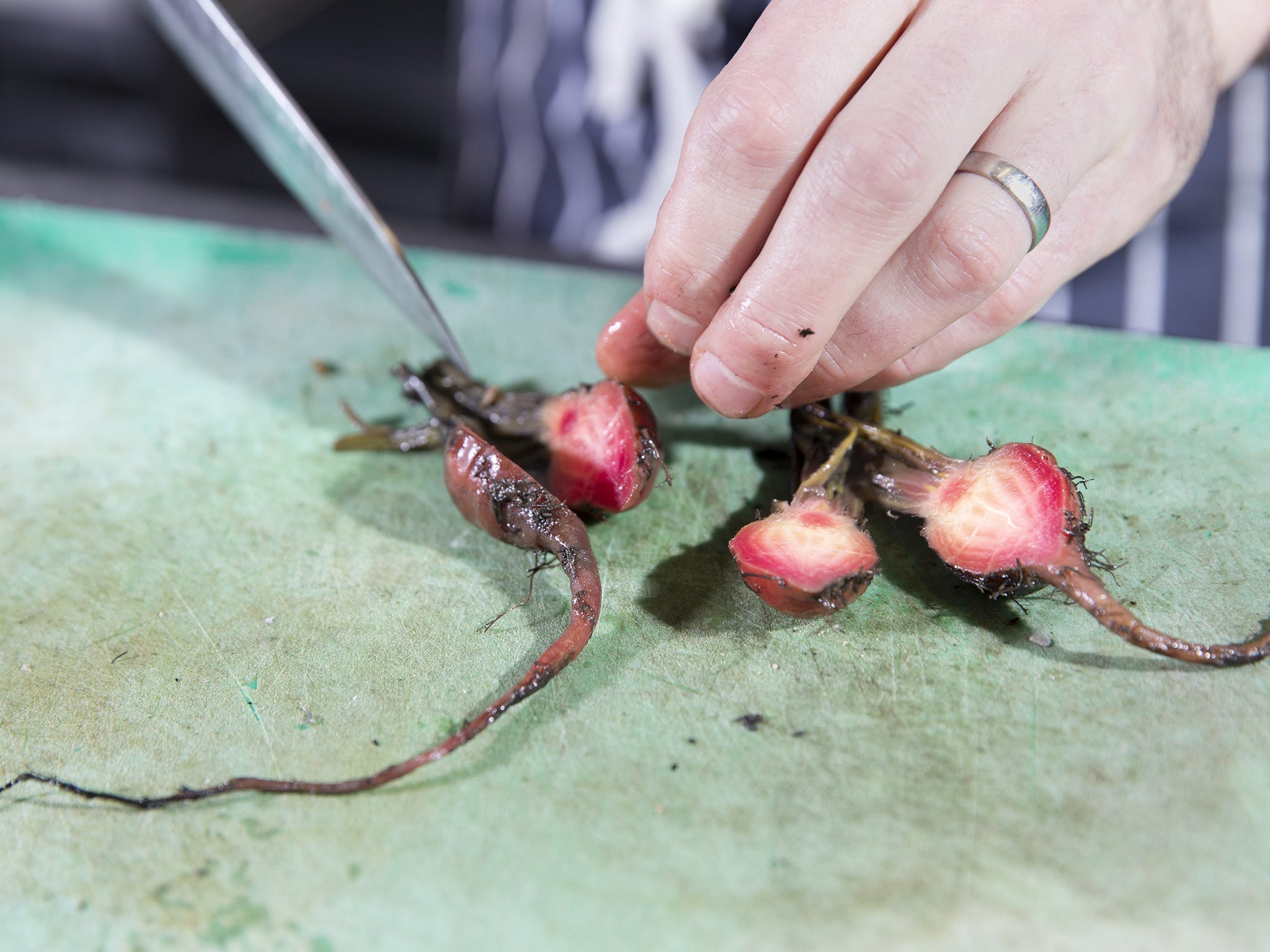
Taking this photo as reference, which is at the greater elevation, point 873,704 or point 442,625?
point 873,704

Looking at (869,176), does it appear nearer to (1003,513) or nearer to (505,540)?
(1003,513)

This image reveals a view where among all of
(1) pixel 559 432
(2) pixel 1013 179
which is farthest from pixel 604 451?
(2) pixel 1013 179

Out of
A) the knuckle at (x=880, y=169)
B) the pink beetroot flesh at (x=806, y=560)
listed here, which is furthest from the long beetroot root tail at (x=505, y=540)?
the knuckle at (x=880, y=169)

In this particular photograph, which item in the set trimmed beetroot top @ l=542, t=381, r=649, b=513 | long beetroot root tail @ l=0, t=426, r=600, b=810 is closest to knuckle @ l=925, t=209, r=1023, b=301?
trimmed beetroot top @ l=542, t=381, r=649, b=513

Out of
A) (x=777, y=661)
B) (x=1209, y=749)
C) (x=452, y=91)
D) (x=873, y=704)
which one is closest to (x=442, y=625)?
(x=777, y=661)

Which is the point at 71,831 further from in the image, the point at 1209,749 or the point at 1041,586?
the point at 1209,749

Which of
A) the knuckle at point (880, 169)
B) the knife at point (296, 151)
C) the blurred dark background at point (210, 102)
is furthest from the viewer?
the blurred dark background at point (210, 102)

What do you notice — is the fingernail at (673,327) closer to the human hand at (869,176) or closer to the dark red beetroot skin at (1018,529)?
the human hand at (869,176)

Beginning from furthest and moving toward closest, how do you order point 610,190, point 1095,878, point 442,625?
point 610,190 → point 442,625 → point 1095,878
